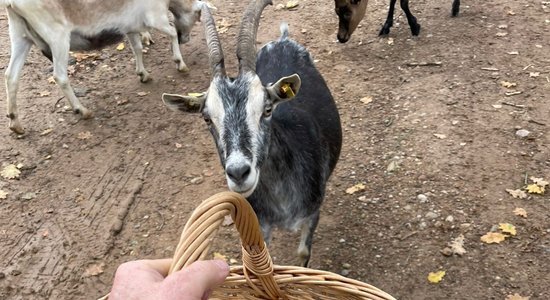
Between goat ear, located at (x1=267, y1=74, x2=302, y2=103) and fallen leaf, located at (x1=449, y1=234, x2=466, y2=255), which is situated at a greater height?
goat ear, located at (x1=267, y1=74, x2=302, y2=103)

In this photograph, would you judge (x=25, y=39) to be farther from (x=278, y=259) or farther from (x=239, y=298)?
(x=239, y=298)

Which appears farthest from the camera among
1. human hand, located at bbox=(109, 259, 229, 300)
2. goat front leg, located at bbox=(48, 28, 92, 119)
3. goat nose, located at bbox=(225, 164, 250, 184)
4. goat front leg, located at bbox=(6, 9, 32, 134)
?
goat front leg, located at bbox=(6, 9, 32, 134)

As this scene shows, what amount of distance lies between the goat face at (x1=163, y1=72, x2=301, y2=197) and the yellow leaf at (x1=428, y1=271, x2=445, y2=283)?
1.55 metres

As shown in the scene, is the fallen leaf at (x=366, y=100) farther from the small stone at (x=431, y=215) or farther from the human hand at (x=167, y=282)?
the human hand at (x=167, y=282)

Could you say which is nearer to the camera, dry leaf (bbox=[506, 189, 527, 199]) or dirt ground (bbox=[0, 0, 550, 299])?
dirt ground (bbox=[0, 0, 550, 299])

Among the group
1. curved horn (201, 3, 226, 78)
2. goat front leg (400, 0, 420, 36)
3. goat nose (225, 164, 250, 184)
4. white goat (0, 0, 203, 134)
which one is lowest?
goat front leg (400, 0, 420, 36)

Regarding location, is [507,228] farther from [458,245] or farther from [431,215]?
[431,215]

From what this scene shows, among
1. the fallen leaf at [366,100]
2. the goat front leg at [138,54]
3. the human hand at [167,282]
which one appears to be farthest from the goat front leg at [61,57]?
the human hand at [167,282]

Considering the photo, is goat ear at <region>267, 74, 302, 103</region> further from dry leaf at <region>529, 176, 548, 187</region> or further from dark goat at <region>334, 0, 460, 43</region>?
dark goat at <region>334, 0, 460, 43</region>

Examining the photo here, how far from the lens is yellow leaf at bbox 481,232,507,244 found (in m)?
4.07

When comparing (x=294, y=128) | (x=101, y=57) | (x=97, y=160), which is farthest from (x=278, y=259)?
(x=101, y=57)

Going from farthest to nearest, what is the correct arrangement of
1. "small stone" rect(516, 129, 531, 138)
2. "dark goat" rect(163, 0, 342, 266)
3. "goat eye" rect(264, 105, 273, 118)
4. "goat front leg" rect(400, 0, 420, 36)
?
"goat front leg" rect(400, 0, 420, 36) → "small stone" rect(516, 129, 531, 138) → "goat eye" rect(264, 105, 273, 118) → "dark goat" rect(163, 0, 342, 266)

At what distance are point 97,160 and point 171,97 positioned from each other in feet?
8.93

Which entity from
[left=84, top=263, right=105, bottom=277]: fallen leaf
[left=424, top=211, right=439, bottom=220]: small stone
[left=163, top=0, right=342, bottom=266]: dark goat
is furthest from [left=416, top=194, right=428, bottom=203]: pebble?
[left=84, top=263, right=105, bottom=277]: fallen leaf
